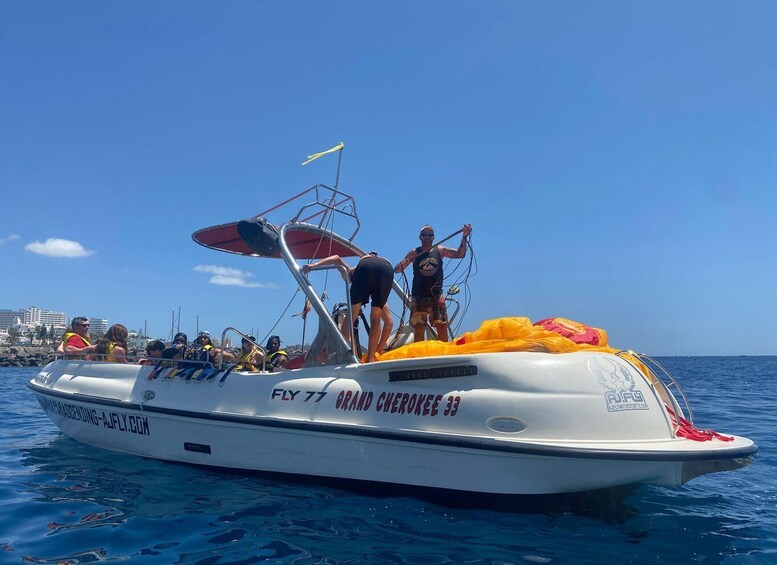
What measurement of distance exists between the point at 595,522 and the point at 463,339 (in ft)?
5.59

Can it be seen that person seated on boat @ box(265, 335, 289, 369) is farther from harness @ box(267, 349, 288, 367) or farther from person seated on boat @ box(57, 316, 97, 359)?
person seated on boat @ box(57, 316, 97, 359)

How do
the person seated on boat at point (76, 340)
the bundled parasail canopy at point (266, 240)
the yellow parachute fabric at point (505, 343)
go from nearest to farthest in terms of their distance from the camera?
the yellow parachute fabric at point (505, 343), the bundled parasail canopy at point (266, 240), the person seated on boat at point (76, 340)

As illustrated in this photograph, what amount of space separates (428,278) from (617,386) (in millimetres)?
2428

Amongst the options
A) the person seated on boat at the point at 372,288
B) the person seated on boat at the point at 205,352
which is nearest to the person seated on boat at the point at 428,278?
the person seated on boat at the point at 372,288

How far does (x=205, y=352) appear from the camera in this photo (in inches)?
256

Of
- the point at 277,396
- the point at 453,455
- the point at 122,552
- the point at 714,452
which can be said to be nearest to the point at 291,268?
the point at 277,396

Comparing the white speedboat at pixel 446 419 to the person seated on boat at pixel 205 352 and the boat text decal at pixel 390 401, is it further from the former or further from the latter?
the person seated on boat at pixel 205 352

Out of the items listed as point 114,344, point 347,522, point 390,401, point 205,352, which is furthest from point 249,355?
point 347,522

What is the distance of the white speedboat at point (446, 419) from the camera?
4.24m

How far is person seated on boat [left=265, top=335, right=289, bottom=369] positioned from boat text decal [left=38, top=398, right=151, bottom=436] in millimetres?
1539

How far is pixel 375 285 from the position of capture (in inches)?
222

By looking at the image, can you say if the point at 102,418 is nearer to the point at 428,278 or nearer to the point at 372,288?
the point at 372,288

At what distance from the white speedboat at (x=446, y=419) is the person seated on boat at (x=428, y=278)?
4.28ft

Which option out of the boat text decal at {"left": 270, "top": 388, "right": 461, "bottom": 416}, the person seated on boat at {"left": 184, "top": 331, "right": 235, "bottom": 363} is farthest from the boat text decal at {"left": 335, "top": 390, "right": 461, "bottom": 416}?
the person seated on boat at {"left": 184, "top": 331, "right": 235, "bottom": 363}
